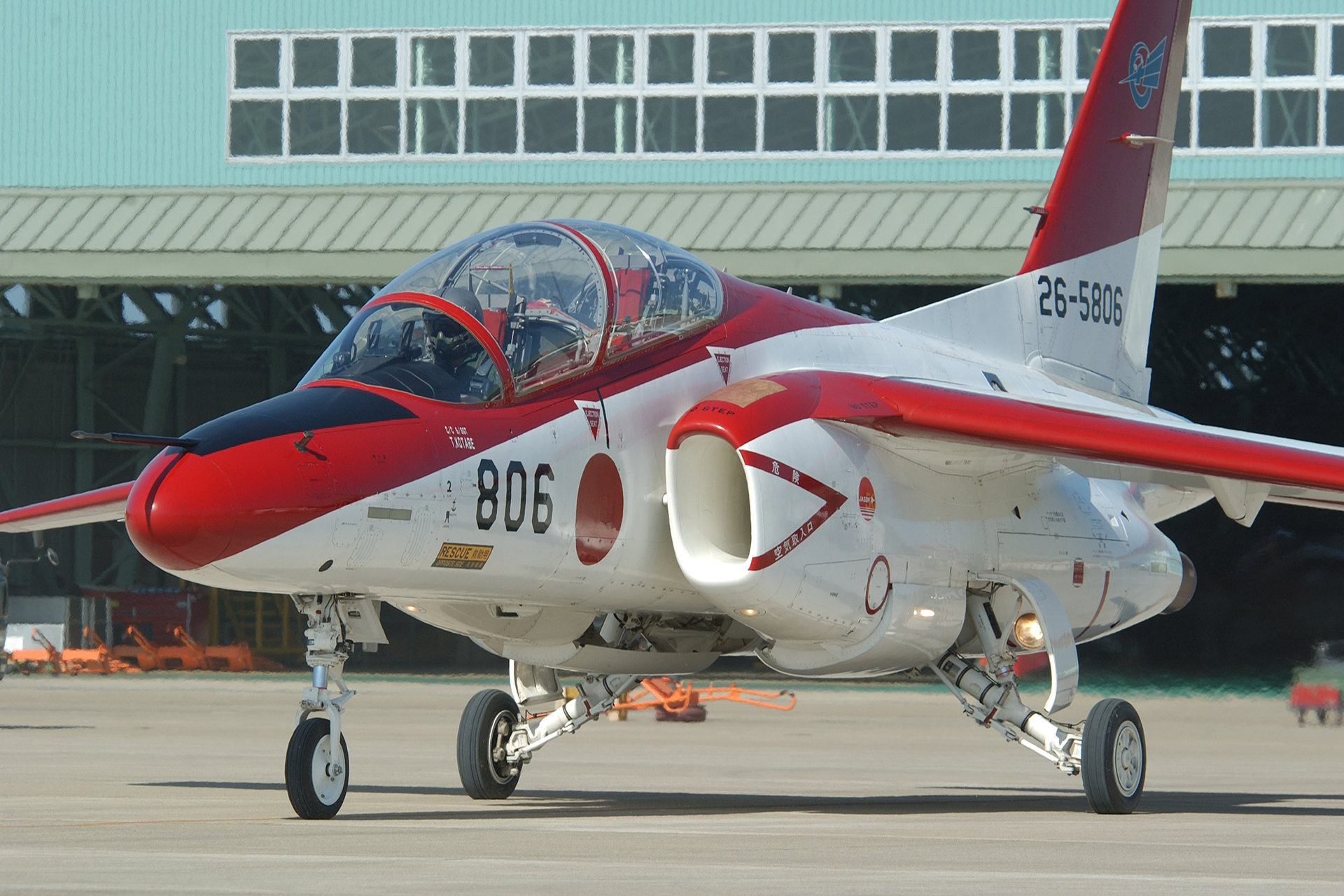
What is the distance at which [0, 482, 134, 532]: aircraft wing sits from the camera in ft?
35.7

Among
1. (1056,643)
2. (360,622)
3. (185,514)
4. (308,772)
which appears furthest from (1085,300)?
(185,514)

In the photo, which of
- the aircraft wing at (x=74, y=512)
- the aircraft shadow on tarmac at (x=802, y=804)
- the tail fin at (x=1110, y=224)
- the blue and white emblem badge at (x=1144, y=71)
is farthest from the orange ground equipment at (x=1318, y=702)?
the aircraft wing at (x=74, y=512)

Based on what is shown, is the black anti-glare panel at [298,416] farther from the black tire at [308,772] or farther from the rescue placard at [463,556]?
the black tire at [308,772]

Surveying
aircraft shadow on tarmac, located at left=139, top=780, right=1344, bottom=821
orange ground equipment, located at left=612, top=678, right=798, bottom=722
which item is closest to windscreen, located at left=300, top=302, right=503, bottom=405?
aircraft shadow on tarmac, located at left=139, top=780, right=1344, bottom=821

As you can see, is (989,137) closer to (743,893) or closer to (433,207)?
(433,207)

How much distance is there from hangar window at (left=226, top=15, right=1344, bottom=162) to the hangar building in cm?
4

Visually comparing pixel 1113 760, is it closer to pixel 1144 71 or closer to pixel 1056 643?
pixel 1056 643

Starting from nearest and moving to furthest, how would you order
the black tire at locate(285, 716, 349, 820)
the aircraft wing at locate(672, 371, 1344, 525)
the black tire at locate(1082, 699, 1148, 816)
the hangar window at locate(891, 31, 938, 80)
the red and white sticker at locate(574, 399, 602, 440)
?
the black tire at locate(285, 716, 349, 820) < the red and white sticker at locate(574, 399, 602, 440) < the aircraft wing at locate(672, 371, 1344, 525) < the black tire at locate(1082, 699, 1148, 816) < the hangar window at locate(891, 31, 938, 80)

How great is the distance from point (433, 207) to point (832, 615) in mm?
17662

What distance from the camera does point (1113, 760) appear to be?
10281 millimetres

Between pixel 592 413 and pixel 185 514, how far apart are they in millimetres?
2423

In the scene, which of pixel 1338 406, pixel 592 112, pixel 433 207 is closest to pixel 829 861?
pixel 433 207

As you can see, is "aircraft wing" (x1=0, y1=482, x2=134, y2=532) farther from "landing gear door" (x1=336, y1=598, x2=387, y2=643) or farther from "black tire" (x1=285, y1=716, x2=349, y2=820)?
"black tire" (x1=285, y1=716, x2=349, y2=820)

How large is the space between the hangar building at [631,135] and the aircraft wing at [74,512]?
44.6 ft
